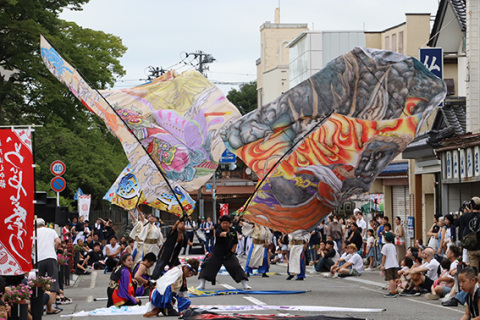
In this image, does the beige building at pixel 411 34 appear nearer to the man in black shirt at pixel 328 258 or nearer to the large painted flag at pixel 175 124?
the man in black shirt at pixel 328 258

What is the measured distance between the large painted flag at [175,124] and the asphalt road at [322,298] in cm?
297

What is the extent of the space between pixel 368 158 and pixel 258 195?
2.55m

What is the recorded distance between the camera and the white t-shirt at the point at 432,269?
19.7 m

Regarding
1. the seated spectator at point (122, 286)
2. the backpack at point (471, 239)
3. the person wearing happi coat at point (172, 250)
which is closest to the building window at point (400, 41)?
the backpack at point (471, 239)

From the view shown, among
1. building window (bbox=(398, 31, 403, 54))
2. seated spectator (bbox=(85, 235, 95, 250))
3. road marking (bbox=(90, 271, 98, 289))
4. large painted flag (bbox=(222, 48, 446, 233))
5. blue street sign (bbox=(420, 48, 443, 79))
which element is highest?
building window (bbox=(398, 31, 403, 54))

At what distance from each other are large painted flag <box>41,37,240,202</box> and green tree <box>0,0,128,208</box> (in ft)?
38.7

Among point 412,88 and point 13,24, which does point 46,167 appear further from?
point 412,88

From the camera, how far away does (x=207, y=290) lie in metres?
21.2

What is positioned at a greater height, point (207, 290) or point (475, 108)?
point (475, 108)

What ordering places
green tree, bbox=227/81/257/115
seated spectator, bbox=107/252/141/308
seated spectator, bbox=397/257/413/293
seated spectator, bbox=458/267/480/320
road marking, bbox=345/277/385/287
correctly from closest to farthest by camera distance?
seated spectator, bbox=458/267/480/320
seated spectator, bbox=107/252/141/308
seated spectator, bbox=397/257/413/293
road marking, bbox=345/277/385/287
green tree, bbox=227/81/257/115

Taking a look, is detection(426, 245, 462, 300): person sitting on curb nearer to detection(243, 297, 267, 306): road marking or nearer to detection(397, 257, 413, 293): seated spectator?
detection(397, 257, 413, 293): seated spectator

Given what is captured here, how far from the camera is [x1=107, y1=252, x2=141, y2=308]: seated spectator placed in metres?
16.2

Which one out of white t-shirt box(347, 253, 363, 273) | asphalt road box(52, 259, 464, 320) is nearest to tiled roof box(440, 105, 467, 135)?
white t-shirt box(347, 253, 363, 273)

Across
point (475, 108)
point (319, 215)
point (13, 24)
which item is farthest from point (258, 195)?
point (13, 24)
